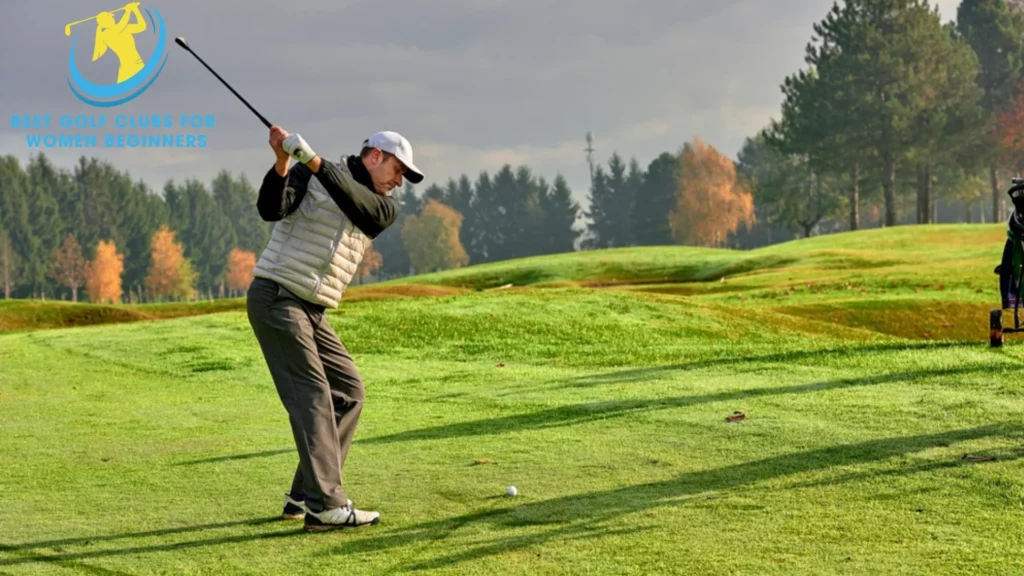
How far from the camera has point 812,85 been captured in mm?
89188

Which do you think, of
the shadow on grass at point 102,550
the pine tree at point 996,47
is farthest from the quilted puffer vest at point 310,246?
the pine tree at point 996,47

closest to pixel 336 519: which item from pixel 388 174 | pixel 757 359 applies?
pixel 388 174

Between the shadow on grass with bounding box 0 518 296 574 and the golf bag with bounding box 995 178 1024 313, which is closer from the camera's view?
the shadow on grass with bounding box 0 518 296 574

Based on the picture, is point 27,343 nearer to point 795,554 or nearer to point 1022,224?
point 1022,224

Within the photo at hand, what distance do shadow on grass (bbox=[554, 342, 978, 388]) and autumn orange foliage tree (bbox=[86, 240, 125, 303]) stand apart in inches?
4622

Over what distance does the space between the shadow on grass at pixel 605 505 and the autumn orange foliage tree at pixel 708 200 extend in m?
112

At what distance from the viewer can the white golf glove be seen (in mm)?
7000

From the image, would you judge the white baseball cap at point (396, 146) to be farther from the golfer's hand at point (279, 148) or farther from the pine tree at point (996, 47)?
the pine tree at point (996, 47)

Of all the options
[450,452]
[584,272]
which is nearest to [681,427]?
[450,452]

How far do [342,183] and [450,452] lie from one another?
3.76 m

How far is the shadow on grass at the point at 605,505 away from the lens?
689cm

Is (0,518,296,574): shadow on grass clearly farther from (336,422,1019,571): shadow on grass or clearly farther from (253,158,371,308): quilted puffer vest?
(253,158,371,308): quilted puffer vest

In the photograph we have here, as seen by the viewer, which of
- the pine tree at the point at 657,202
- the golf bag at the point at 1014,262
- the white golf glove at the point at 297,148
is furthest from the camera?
the pine tree at the point at 657,202

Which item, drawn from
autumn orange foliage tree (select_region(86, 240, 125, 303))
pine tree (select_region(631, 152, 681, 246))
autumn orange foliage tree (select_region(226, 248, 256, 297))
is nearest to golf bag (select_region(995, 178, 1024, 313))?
pine tree (select_region(631, 152, 681, 246))
